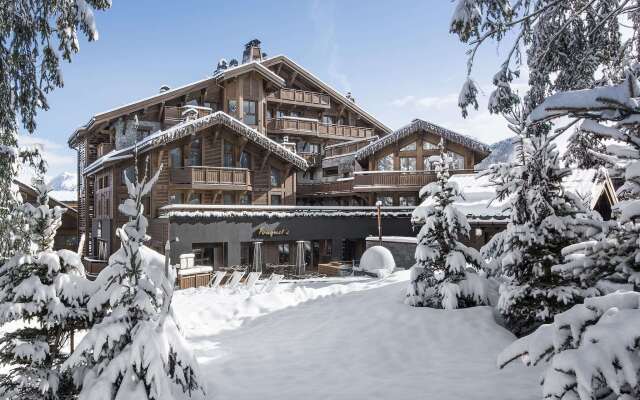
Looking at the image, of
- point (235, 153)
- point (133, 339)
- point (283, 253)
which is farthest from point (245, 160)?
point (133, 339)

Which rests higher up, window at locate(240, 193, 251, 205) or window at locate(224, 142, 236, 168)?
window at locate(224, 142, 236, 168)

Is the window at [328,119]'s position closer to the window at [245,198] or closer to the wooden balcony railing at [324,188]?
the wooden balcony railing at [324,188]

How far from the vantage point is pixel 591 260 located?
13.1ft

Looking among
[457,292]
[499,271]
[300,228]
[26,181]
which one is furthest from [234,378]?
[26,181]

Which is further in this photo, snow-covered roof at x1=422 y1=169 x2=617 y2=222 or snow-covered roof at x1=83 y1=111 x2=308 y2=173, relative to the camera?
snow-covered roof at x1=83 y1=111 x2=308 y2=173

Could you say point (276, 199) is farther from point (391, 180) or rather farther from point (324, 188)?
point (391, 180)

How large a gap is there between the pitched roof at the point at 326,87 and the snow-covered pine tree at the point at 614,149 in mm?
34142

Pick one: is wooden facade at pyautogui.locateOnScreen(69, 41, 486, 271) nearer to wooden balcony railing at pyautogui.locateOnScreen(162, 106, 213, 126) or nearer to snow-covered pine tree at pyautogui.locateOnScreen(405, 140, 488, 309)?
wooden balcony railing at pyautogui.locateOnScreen(162, 106, 213, 126)

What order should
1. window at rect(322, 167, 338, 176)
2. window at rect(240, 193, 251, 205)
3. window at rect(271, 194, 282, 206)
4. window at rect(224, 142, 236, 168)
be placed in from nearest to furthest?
window at rect(224, 142, 236, 168), window at rect(240, 193, 251, 205), window at rect(271, 194, 282, 206), window at rect(322, 167, 338, 176)

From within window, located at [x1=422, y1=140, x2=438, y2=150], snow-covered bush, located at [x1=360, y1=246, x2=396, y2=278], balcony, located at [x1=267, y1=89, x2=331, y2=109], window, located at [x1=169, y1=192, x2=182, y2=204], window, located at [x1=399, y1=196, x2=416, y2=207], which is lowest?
snow-covered bush, located at [x1=360, y1=246, x2=396, y2=278]

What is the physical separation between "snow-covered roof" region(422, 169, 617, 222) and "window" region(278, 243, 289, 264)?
33.5ft

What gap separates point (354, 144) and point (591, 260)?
31.6 m

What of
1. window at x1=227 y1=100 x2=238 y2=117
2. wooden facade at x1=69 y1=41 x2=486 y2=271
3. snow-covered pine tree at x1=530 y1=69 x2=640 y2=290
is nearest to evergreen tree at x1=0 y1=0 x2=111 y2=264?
snow-covered pine tree at x1=530 y1=69 x2=640 y2=290

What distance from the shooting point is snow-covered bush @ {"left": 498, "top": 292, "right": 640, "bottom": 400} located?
260 centimetres
